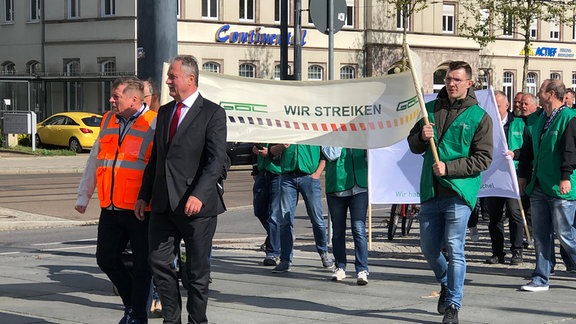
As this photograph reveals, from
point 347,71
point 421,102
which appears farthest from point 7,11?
point 421,102

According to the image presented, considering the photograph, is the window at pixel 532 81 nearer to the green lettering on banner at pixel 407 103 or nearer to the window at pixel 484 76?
the window at pixel 484 76

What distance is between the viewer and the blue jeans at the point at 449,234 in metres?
8.55

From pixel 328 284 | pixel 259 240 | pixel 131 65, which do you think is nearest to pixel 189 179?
pixel 328 284

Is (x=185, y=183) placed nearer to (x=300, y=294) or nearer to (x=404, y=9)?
(x=300, y=294)

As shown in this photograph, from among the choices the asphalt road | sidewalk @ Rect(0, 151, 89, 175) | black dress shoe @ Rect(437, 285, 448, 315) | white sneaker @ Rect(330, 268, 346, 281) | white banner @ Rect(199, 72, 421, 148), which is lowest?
sidewalk @ Rect(0, 151, 89, 175)

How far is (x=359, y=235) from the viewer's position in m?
10.8

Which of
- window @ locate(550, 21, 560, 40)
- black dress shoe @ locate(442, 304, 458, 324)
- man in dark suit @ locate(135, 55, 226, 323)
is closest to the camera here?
man in dark suit @ locate(135, 55, 226, 323)

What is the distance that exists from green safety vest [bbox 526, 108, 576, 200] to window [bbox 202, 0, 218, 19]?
1515 inches

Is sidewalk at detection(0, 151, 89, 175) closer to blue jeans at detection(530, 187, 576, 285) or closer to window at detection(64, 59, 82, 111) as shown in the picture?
window at detection(64, 59, 82, 111)

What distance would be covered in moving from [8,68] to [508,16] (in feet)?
76.0

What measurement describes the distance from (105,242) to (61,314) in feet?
3.51

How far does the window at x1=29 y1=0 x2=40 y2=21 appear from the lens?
5062cm

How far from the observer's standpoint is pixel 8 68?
5188 cm

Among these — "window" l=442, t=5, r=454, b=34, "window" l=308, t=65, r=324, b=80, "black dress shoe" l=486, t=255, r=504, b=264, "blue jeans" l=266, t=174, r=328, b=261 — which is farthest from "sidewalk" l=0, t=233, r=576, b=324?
"window" l=442, t=5, r=454, b=34
